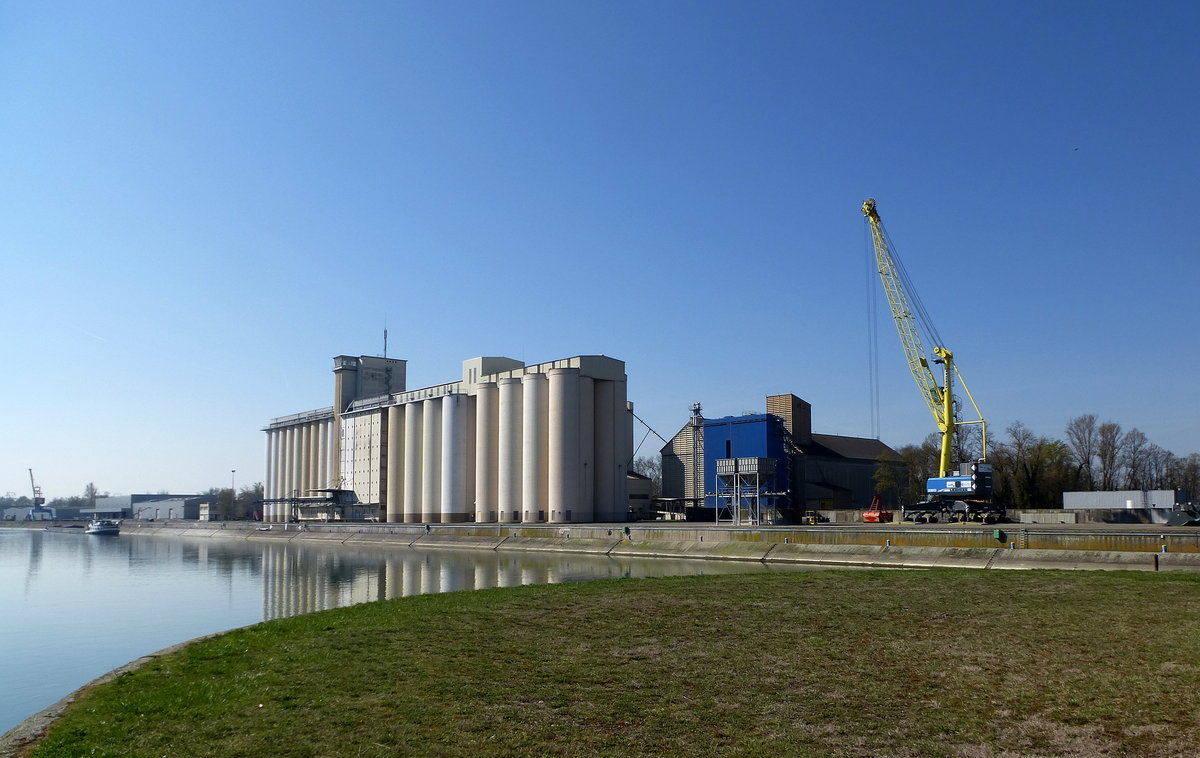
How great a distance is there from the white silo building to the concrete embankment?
1206cm

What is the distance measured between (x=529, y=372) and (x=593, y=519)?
1799 cm

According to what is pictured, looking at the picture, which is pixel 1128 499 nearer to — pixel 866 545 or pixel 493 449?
pixel 866 545

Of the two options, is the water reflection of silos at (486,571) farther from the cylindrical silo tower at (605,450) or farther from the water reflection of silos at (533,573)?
the cylindrical silo tower at (605,450)

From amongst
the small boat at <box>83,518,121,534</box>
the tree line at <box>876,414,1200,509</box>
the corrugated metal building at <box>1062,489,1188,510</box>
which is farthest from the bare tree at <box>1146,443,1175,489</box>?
the small boat at <box>83,518,121,534</box>

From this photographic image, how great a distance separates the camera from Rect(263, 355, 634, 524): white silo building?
88.0 metres

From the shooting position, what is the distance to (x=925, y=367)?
274 feet

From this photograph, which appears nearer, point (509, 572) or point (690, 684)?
point (690, 684)

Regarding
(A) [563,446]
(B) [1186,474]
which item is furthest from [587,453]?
(B) [1186,474]

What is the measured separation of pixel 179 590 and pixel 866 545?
35943 millimetres

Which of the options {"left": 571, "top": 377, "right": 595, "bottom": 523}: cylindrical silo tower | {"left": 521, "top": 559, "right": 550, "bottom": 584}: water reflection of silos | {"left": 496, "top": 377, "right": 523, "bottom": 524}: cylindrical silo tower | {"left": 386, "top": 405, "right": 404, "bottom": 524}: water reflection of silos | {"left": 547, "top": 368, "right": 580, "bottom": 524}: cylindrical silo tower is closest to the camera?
{"left": 521, "top": 559, "right": 550, "bottom": 584}: water reflection of silos

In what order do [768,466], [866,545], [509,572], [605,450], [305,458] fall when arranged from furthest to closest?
[305,458], [605,450], [768,466], [509,572], [866,545]

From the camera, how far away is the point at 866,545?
45031 mm

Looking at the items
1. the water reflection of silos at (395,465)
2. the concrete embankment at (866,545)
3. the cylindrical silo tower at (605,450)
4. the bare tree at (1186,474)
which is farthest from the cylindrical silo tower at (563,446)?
the bare tree at (1186,474)

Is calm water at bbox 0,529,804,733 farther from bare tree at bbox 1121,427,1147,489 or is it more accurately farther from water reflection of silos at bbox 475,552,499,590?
bare tree at bbox 1121,427,1147,489
